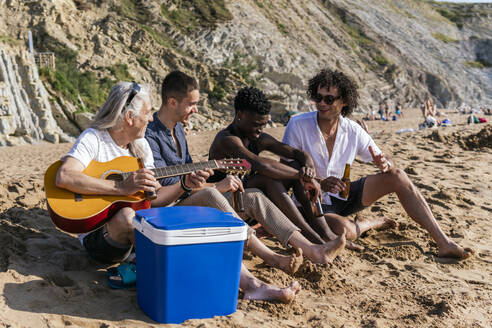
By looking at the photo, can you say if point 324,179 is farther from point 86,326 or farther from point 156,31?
point 156,31

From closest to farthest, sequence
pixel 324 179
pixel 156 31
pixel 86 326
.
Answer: pixel 86 326 < pixel 324 179 < pixel 156 31

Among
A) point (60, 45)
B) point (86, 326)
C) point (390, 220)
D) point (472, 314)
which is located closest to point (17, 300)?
point (86, 326)

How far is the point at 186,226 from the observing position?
91.4 inches

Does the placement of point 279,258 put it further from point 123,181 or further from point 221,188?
point 123,181

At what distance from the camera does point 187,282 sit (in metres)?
2.40

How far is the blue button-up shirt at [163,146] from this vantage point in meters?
3.53

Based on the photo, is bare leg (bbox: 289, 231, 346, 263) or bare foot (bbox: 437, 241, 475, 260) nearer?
bare leg (bbox: 289, 231, 346, 263)

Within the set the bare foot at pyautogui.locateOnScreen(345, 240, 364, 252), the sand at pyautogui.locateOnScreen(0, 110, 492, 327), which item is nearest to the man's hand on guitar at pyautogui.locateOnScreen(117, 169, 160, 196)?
the sand at pyautogui.locateOnScreen(0, 110, 492, 327)

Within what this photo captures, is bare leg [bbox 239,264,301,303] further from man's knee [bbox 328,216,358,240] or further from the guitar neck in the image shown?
man's knee [bbox 328,216,358,240]

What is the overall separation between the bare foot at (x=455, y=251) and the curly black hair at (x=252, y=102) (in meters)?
1.85

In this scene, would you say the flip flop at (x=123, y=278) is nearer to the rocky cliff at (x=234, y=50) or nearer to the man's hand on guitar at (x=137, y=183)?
the man's hand on guitar at (x=137, y=183)

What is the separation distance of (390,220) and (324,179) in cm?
99

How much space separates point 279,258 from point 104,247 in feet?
3.69

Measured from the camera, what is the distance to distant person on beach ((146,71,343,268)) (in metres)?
3.11
